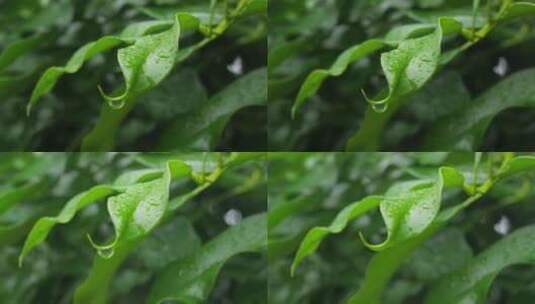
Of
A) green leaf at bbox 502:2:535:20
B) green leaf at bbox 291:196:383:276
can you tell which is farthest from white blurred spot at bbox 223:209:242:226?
green leaf at bbox 502:2:535:20

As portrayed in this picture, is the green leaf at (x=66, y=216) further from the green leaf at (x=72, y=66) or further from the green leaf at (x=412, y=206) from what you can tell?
the green leaf at (x=412, y=206)

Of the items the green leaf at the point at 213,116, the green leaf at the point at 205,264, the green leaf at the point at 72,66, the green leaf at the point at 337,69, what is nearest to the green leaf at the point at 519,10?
the green leaf at the point at 337,69

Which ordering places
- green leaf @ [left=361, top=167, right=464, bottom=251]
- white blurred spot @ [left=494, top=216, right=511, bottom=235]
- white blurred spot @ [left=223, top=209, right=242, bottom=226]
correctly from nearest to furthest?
green leaf @ [left=361, top=167, right=464, bottom=251] < white blurred spot @ [left=494, top=216, right=511, bottom=235] < white blurred spot @ [left=223, top=209, right=242, bottom=226]

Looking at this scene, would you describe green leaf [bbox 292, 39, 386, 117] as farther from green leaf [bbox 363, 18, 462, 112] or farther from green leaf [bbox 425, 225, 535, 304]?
green leaf [bbox 425, 225, 535, 304]

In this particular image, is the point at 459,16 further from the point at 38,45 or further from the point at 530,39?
the point at 38,45

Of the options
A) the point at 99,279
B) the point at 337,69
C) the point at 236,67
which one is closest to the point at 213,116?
the point at 236,67

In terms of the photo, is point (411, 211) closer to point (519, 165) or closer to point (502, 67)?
point (519, 165)

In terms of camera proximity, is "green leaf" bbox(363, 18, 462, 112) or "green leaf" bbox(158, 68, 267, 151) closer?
"green leaf" bbox(363, 18, 462, 112)

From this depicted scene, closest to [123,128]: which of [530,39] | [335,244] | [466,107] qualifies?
[335,244]
